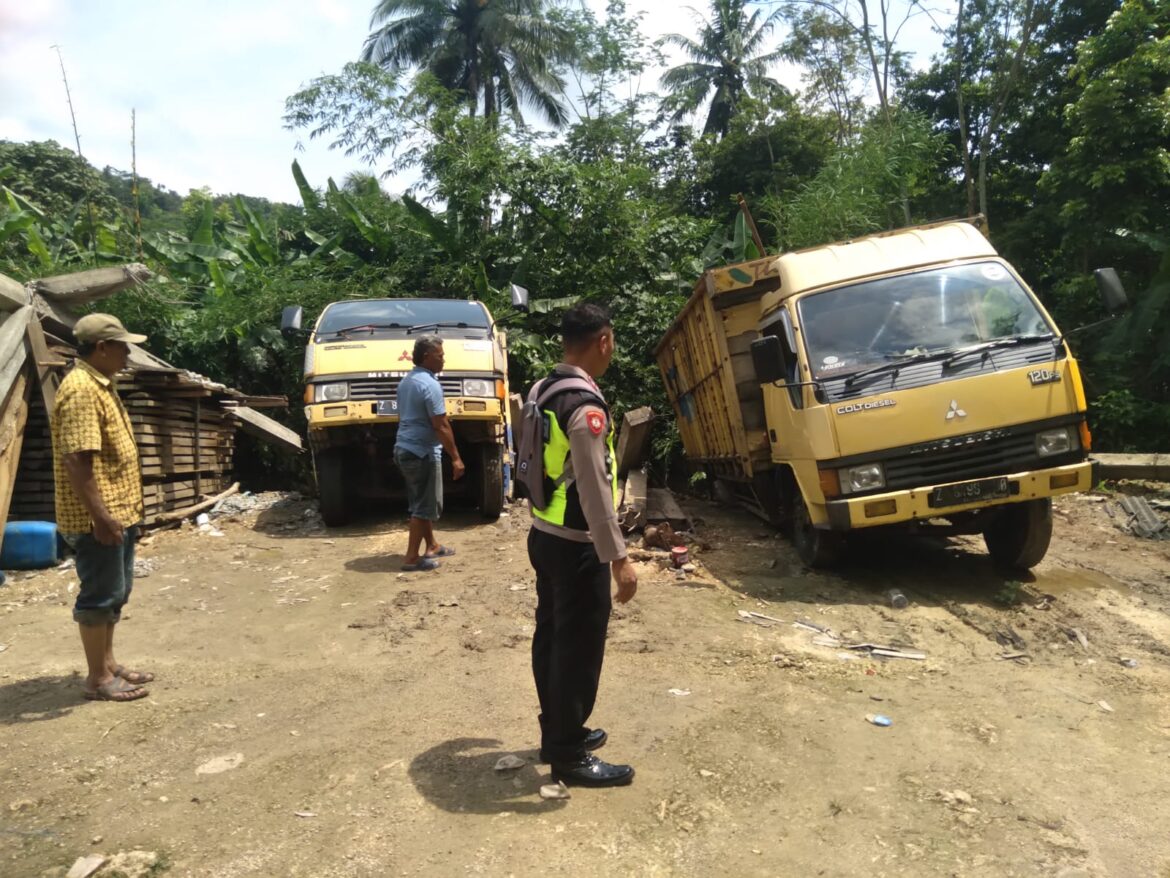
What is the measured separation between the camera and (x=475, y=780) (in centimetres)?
330

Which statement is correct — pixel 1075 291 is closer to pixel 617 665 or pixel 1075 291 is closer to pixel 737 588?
pixel 737 588

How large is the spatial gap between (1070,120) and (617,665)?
43.8 feet

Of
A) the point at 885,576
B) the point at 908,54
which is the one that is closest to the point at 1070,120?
the point at 908,54

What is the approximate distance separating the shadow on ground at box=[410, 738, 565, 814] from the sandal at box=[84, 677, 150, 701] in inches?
64.5

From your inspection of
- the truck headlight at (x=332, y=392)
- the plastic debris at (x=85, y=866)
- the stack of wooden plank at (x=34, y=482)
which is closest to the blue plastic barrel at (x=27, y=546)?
the stack of wooden plank at (x=34, y=482)

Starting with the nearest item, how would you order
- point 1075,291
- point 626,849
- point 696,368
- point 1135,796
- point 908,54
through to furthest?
point 626,849, point 1135,796, point 696,368, point 1075,291, point 908,54

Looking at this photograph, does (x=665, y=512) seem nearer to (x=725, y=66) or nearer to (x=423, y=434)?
(x=423, y=434)

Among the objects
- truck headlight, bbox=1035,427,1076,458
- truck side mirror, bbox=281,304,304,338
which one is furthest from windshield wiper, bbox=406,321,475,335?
truck headlight, bbox=1035,427,1076,458

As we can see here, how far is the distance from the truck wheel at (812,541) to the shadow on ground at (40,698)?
15.0 feet

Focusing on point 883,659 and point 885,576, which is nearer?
point 883,659

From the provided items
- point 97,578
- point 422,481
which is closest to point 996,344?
point 422,481

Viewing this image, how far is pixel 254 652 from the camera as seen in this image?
501 cm

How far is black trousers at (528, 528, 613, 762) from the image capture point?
10.2 feet

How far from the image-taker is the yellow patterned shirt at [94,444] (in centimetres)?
383
